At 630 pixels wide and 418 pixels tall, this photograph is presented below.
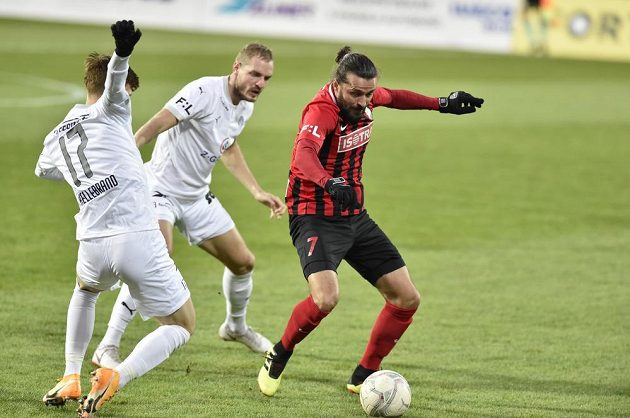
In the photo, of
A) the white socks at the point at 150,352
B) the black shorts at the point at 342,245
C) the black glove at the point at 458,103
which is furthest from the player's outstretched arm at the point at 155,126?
the black glove at the point at 458,103

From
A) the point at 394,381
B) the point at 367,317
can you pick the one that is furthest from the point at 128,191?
the point at 367,317

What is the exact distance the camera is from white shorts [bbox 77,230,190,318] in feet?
19.9

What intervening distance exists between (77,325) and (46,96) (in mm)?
15949

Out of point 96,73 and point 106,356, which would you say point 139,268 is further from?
point 106,356

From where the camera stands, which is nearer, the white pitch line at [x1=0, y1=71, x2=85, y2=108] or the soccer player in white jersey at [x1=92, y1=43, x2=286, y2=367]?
the soccer player in white jersey at [x1=92, y1=43, x2=286, y2=367]

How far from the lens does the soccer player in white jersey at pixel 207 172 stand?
24.3 feet

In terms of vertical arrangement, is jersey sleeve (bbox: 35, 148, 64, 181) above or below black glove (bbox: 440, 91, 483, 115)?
below

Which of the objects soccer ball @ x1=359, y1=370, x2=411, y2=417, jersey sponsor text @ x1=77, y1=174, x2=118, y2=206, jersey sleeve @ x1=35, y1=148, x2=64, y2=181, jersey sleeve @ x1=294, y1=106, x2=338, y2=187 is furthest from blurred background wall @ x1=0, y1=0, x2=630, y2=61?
jersey sponsor text @ x1=77, y1=174, x2=118, y2=206

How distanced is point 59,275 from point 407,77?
1806 cm

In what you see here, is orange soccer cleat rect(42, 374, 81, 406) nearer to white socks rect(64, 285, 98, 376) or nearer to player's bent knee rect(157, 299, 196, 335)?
white socks rect(64, 285, 98, 376)

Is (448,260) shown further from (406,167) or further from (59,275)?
(406,167)

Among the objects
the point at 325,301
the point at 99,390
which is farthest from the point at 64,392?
the point at 325,301

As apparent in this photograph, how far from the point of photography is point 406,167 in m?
16.6

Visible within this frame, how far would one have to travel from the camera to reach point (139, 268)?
6.09 m
